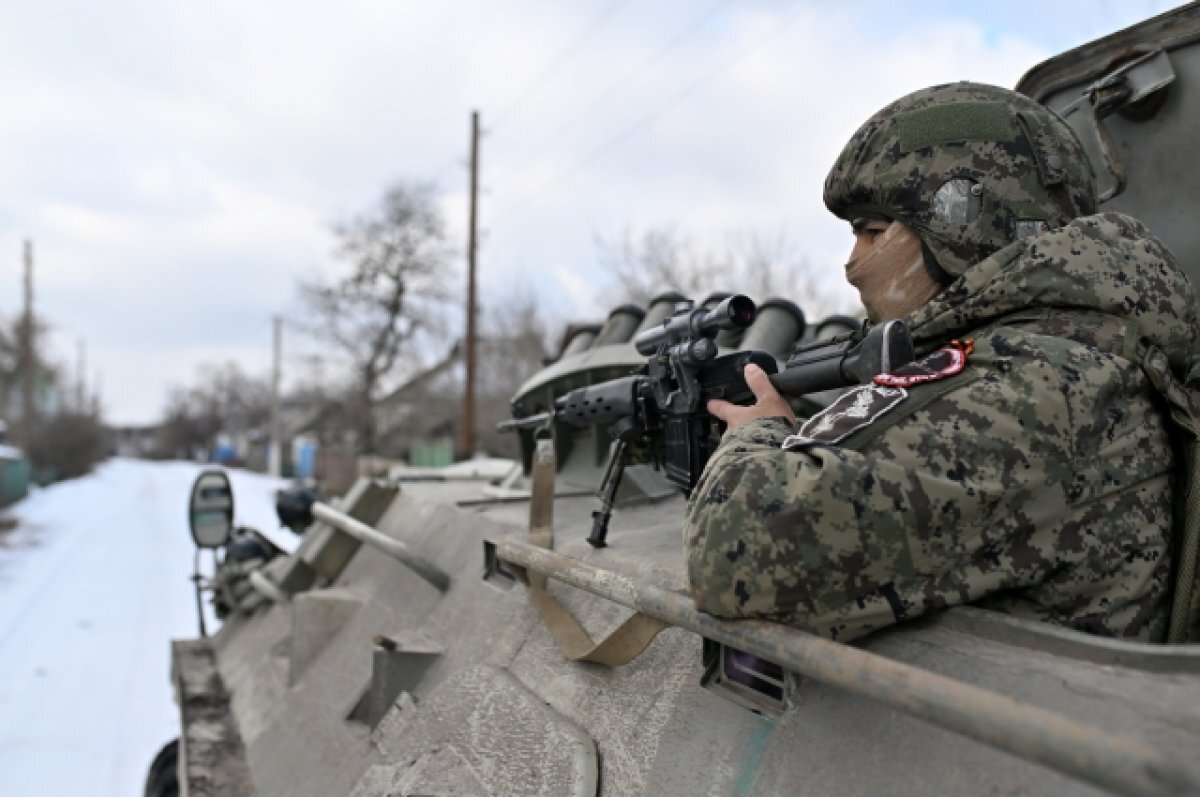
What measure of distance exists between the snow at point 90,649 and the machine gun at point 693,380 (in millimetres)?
4373

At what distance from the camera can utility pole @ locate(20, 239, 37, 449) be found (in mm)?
37000

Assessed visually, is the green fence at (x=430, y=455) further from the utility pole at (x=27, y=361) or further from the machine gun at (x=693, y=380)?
the machine gun at (x=693, y=380)

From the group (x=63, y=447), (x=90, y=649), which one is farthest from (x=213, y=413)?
(x=90, y=649)

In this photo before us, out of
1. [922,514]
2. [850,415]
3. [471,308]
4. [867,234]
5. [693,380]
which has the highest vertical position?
[471,308]

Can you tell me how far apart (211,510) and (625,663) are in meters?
3.90

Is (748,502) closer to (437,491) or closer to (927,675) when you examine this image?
(927,675)

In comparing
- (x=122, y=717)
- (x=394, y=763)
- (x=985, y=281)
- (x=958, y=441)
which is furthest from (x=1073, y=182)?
(x=122, y=717)

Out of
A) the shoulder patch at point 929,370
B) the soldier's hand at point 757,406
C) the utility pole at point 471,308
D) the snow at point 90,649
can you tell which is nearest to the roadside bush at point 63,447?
the snow at point 90,649

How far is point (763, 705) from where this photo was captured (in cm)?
184

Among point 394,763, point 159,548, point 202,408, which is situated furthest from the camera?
point 202,408

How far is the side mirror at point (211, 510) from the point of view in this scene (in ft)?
17.7

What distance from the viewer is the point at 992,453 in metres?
1.53

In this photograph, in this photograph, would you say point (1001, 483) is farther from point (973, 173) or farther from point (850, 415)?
point (973, 173)

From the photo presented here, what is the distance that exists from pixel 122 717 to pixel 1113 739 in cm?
730
